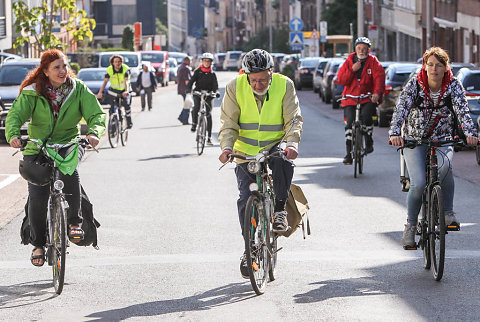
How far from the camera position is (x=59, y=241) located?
838 centimetres

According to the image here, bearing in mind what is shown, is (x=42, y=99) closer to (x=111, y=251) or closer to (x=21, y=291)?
(x=21, y=291)

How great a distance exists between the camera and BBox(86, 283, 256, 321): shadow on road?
25.0ft

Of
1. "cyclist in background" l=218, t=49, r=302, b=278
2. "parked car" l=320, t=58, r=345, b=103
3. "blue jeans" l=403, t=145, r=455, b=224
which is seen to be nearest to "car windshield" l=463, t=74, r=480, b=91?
"blue jeans" l=403, t=145, r=455, b=224

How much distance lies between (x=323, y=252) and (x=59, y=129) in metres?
2.64

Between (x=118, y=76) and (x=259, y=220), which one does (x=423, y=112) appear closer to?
(x=259, y=220)

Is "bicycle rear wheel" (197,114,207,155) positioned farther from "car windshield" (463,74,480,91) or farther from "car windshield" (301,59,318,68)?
"car windshield" (301,59,318,68)

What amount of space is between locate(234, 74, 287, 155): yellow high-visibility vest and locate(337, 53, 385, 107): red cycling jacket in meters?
8.03

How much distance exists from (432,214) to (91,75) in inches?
1319

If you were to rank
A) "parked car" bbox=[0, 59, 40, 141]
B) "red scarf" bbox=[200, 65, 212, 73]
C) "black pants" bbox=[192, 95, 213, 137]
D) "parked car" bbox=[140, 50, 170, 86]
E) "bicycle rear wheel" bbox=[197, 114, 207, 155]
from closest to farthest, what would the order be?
"bicycle rear wheel" bbox=[197, 114, 207, 155] < "black pants" bbox=[192, 95, 213, 137] < "red scarf" bbox=[200, 65, 212, 73] < "parked car" bbox=[0, 59, 40, 141] < "parked car" bbox=[140, 50, 170, 86]

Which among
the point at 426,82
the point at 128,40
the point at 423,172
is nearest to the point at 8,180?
the point at 423,172

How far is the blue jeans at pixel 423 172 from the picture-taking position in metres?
8.95

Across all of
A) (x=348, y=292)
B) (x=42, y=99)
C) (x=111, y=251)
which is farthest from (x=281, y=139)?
(x=111, y=251)

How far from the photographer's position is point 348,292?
8266 millimetres

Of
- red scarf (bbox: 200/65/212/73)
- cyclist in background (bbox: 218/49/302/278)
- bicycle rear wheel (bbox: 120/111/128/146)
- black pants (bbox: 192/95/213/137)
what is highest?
red scarf (bbox: 200/65/212/73)
